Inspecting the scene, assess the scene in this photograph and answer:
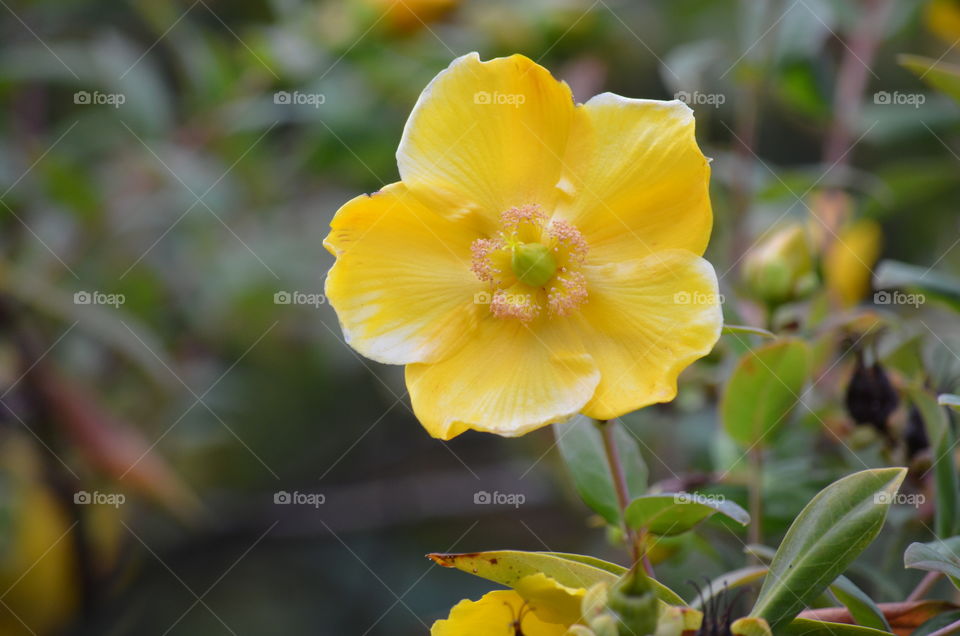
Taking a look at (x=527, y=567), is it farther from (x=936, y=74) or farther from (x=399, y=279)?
(x=936, y=74)

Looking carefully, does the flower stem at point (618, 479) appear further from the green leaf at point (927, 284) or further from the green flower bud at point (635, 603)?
the green leaf at point (927, 284)

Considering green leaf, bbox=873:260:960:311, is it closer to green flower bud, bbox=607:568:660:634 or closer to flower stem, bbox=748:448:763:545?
flower stem, bbox=748:448:763:545

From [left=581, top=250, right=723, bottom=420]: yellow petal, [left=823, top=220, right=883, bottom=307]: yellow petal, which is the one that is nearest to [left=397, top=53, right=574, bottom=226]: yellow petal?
[left=581, top=250, right=723, bottom=420]: yellow petal

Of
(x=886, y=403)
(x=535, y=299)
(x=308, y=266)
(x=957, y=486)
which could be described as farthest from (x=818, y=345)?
(x=308, y=266)

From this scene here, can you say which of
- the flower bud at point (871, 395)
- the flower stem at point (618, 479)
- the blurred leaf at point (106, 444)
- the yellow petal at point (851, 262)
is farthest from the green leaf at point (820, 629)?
the blurred leaf at point (106, 444)

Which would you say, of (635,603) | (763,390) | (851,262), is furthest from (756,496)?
(851,262)

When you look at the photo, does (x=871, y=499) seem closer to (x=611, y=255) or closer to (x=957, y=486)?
(x=957, y=486)

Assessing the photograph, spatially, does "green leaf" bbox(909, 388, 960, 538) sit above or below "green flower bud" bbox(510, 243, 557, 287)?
below
